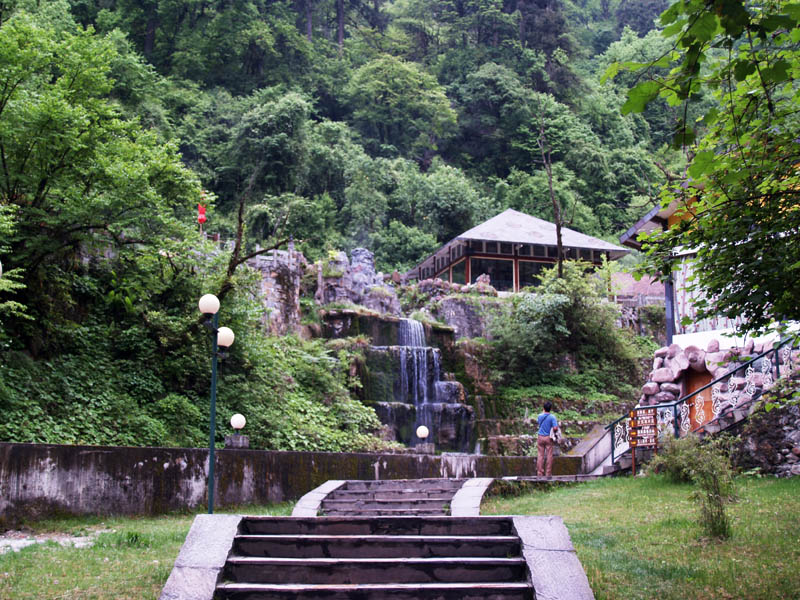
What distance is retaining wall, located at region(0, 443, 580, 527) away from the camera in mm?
10359

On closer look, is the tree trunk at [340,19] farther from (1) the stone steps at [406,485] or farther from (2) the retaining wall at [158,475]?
(1) the stone steps at [406,485]

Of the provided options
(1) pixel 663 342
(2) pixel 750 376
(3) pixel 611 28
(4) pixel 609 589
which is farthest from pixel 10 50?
(3) pixel 611 28

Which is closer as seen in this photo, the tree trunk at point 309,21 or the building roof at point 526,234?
the building roof at point 526,234

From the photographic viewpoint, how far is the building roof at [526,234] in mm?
42188

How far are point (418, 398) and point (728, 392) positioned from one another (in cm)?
1399

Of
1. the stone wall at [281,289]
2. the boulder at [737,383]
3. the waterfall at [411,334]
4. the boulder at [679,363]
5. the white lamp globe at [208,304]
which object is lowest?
the boulder at [737,383]

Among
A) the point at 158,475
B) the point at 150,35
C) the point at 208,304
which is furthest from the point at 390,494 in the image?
the point at 150,35

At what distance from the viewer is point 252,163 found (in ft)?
154

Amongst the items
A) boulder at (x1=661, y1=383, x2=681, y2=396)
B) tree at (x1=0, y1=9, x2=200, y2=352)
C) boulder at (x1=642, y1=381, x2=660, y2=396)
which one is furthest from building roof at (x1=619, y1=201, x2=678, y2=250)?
tree at (x1=0, y1=9, x2=200, y2=352)

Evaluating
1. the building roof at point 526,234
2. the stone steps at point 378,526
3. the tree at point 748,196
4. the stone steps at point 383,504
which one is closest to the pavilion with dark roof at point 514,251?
the building roof at point 526,234

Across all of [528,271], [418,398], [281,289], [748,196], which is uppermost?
[528,271]

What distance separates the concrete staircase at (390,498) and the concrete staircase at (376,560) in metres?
3.59

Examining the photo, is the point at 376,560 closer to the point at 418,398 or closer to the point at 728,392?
the point at 728,392

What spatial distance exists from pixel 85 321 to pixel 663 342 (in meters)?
30.3
